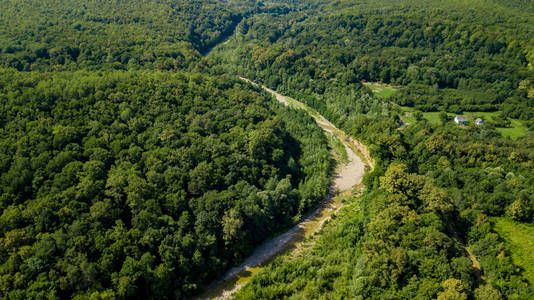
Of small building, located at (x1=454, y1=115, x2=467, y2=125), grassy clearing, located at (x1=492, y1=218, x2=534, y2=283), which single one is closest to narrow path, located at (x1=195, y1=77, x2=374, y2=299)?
grassy clearing, located at (x1=492, y1=218, x2=534, y2=283)

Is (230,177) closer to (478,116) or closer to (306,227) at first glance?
(306,227)

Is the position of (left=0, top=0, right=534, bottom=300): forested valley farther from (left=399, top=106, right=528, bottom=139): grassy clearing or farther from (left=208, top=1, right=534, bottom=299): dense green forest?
(left=399, top=106, right=528, bottom=139): grassy clearing

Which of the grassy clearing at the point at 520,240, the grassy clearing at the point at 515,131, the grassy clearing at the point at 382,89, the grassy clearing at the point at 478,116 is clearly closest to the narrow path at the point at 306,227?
the grassy clearing at the point at 478,116

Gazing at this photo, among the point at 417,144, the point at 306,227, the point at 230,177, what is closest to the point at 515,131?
the point at 417,144

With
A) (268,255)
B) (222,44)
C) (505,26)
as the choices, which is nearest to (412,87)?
(505,26)

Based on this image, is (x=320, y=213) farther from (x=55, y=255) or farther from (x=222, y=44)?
(x=222, y=44)
